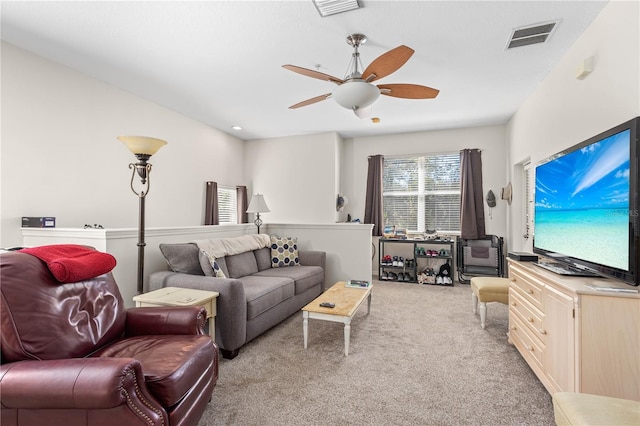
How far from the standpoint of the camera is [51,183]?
2938mm

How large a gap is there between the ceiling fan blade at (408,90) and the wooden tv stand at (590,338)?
161cm

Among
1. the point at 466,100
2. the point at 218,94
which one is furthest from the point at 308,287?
the point at 466,100

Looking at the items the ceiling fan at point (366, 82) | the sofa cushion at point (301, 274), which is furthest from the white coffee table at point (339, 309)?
the ceiling fan at point (366, 82)

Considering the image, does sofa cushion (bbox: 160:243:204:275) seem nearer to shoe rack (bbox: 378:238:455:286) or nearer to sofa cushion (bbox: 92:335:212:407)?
sofa cushion (bbox: 92:335:212:407)

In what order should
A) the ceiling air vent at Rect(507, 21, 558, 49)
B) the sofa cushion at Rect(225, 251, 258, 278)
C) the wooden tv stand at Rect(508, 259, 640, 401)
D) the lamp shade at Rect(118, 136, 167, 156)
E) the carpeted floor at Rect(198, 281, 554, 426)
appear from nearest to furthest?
1. the wooden tv stand at Rect(508, 259, 640, 401)
2. the carpeted floor at Rect(198, 281, 554, 426)
3. the ceiling air vent at Rect(507, 21, 558, 49)
4. the lamp shade at Rect(118, 136, 167, 156)
5. the sofa cushion at Rect(225, 251, 258, 278)

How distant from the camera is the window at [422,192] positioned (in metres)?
5.43

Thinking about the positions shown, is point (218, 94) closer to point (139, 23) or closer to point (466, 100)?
point (139, 23)

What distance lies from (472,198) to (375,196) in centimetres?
165

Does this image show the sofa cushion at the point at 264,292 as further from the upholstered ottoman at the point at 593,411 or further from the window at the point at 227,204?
the window at the point at 227,204

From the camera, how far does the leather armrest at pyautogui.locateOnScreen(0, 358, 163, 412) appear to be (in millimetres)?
1101

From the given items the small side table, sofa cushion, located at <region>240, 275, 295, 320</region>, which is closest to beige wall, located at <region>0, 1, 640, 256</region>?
the small side table

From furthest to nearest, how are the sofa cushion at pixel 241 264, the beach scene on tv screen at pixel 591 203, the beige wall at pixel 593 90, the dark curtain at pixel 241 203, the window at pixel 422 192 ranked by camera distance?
the dark curtain at pixel 241 203, the window at pixel 422 192, the sofa cushion at pixel 241 264, the beige wall at pixel 593 90, the beach scene on tv screen at pixel 591 203

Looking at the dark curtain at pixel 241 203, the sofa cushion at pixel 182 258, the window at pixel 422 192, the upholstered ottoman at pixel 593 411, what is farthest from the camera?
the dark curtain at pixel 241 203

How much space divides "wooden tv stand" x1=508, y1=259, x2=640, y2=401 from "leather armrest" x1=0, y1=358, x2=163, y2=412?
209cm
